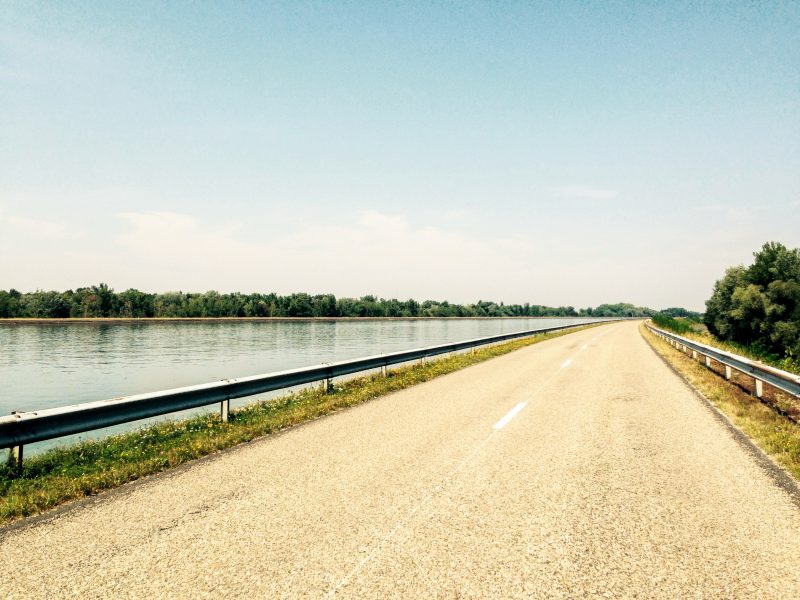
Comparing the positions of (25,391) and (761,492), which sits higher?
(761,492)

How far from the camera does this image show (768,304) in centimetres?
5681

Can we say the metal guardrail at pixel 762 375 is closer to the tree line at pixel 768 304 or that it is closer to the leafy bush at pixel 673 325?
the leafy bush at pixel 673 325

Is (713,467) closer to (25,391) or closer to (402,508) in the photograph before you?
(402,508)

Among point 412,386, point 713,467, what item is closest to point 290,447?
point 713,467

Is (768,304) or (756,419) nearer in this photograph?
(756,419)

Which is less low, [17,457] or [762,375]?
[762,375]

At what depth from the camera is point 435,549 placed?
3.68 meters

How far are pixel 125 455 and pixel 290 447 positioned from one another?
2.24m

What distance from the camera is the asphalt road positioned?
326cm

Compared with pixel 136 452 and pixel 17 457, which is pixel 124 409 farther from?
pixel 17 457

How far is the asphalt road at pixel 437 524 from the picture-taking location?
10.7 ft

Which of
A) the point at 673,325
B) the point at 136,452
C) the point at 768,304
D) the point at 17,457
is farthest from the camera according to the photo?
the point at 768,304

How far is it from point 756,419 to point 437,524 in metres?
7.30

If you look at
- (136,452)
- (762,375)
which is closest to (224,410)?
(136,452)
